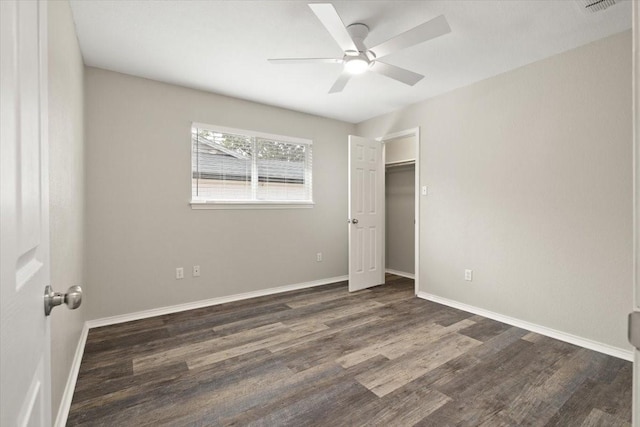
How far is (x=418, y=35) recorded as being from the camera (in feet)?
6.32

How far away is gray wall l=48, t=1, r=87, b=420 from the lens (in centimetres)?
144

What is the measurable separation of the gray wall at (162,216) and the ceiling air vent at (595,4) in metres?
3.08

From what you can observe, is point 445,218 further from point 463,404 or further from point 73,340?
point 73,340

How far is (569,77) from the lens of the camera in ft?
8.49

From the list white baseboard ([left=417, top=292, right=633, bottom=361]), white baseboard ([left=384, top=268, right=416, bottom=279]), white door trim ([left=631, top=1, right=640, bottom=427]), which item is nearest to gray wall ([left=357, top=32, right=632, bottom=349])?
white baseboard ([left=417, top=292, right=633, bottom=361])

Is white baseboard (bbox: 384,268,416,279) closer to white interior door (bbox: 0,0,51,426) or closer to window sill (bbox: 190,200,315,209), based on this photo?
window sill (bbox: 190,200,315,209)

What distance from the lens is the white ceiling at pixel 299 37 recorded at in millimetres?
2053

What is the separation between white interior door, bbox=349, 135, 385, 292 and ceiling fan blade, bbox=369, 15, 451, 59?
1927 millimetres

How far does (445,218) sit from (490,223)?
529mm

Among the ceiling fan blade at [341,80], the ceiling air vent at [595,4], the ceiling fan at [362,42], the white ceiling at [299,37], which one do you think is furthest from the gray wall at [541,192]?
the ceiling fan blade at [341,80]

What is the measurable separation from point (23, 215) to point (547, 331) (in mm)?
3563

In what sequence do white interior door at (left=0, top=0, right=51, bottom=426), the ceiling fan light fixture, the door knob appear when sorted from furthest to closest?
the ceiling fan light fixture, the door knob, white interior door at (left=0, top=0, right=51, bottom=426)

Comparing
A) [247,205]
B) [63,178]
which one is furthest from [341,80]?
[63,178]

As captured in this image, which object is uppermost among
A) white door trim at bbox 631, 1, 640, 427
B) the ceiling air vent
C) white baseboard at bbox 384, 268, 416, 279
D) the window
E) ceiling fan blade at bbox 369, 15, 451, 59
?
the ceiling air vent
